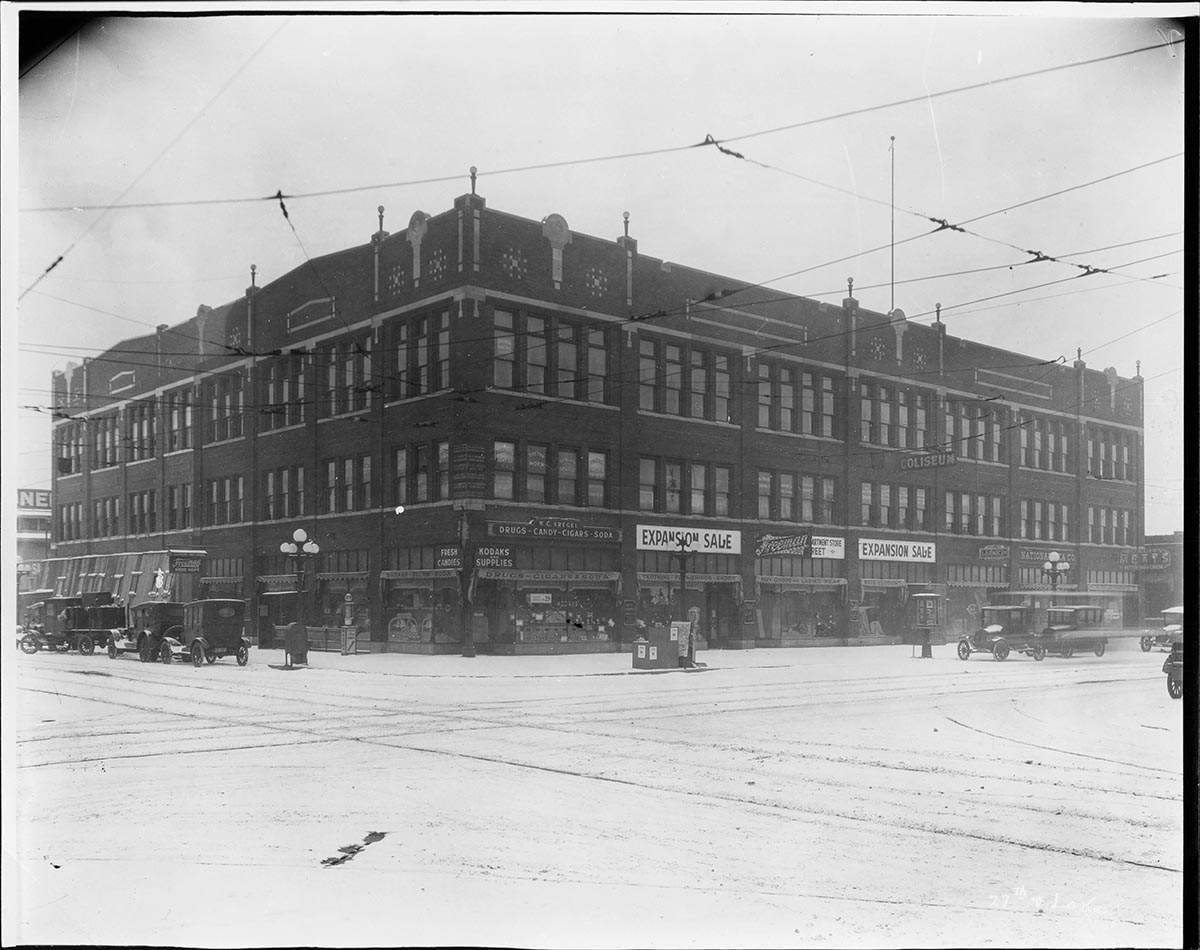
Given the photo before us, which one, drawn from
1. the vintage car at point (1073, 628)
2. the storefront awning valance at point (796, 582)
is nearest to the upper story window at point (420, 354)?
the storefront awning valance at point (796, 582)

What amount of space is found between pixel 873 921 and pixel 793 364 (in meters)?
6.32

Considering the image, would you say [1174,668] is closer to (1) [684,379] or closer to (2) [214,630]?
(1) [684,379]

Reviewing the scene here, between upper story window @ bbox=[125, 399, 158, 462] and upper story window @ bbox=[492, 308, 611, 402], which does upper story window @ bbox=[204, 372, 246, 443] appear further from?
upper story window @ bbox=[492, 308, 611, 402]

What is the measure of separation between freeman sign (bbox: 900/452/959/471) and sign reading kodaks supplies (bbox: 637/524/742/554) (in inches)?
86.5

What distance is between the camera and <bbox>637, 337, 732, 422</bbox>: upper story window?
11.3m

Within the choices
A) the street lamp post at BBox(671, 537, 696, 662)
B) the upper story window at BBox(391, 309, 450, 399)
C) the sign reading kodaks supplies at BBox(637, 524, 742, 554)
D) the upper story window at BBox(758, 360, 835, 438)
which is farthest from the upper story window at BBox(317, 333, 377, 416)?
the upper story window at BBox(758, 360, 835, 438)

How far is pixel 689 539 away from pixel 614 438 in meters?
1.62

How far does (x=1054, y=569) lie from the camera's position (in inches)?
444

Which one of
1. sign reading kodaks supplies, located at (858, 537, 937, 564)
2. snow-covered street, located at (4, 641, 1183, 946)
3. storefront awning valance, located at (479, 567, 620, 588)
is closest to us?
snow-covered street, located at (4, 641, 1183, 946)

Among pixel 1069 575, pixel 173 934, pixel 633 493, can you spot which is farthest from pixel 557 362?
pixel 173 934

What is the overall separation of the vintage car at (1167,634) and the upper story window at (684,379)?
16.4 feet

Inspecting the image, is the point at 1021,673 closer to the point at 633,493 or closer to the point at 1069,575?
the point at 1069,575

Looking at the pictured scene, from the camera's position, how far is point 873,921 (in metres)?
6.54

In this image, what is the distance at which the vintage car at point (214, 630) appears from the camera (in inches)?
698
